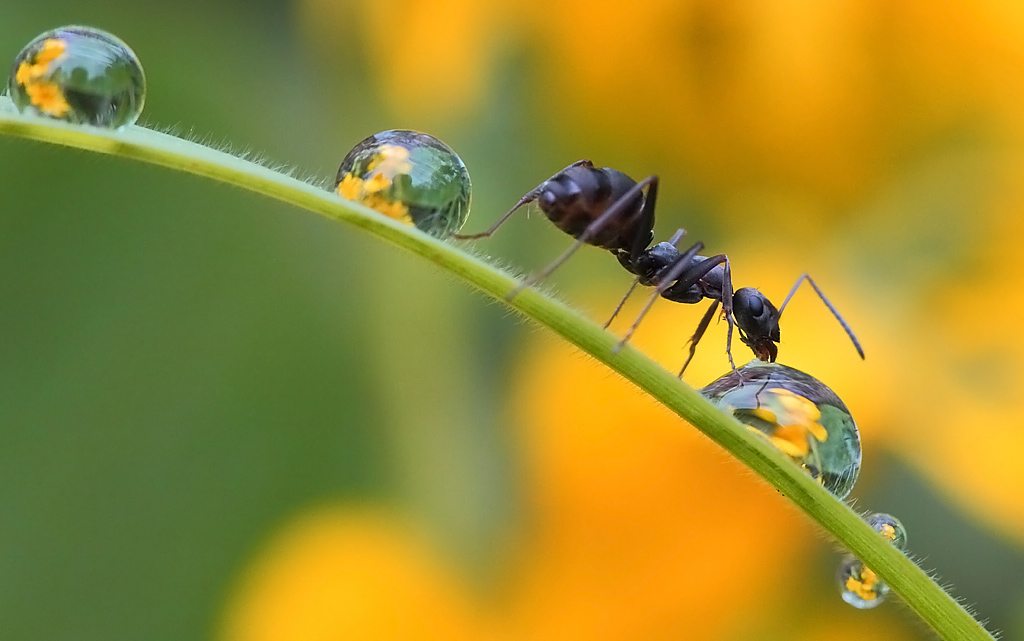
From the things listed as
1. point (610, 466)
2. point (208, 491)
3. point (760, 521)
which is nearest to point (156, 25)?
point (208, 491)

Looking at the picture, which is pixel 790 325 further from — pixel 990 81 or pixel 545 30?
pixel 545 30

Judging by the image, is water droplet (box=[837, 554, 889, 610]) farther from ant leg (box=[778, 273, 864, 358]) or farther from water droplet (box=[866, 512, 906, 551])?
ant leg (box=[778, 273, 864, 358])

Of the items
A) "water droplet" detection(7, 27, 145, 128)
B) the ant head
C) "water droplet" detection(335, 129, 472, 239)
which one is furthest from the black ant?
"water droplet" detection(7, 27, 145, 128)

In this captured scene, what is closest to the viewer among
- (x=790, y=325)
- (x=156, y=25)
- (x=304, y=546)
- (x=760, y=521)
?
(x=760, y=521)

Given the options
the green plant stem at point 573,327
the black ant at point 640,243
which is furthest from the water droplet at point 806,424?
the black ant at point 640,243

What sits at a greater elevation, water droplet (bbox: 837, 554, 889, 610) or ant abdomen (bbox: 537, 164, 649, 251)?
ant abdomen (bbox: 537, 164, 649, 251)

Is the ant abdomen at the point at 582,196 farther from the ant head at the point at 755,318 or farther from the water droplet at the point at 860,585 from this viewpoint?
the water droplet at the point at 860,585
